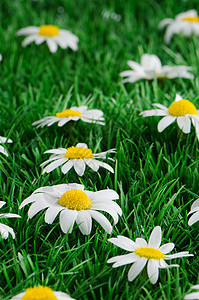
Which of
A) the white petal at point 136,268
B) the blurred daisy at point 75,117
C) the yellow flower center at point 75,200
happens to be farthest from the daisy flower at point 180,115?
the white petal at point 136,268

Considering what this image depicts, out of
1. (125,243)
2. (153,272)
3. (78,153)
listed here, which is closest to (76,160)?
(78,153)

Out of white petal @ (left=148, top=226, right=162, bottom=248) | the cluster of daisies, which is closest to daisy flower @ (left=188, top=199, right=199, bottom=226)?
the cluster of daisies

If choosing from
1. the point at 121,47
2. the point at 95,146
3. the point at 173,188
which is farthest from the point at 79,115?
the point at 121,47

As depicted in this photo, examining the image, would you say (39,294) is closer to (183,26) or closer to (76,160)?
(76,160)

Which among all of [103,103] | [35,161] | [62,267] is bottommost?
[62,267]

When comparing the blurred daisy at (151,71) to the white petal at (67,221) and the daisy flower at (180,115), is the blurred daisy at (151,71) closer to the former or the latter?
the daisy flower at (180,115)

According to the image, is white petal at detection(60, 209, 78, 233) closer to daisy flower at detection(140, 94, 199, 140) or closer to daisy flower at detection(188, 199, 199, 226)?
daisy flower at detection(188, 199, 199, 226)

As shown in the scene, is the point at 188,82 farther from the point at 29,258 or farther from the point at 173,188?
the point at 29,258
